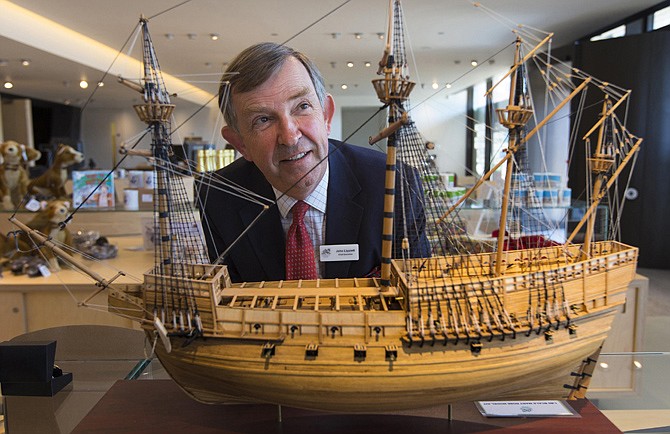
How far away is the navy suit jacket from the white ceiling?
6.16 ft

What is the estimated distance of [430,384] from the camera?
166 centimetres

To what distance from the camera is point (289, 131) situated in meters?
1.87

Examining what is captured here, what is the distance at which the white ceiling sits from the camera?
5.31 meters

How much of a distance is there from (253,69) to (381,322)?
1.00 metres

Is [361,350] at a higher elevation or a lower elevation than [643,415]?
higher

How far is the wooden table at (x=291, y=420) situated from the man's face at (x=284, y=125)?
0.81m

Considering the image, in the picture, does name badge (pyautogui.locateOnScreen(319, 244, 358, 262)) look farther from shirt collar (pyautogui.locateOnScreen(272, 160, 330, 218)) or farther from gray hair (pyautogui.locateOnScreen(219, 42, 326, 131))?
gray hair (pyautogui.locateOnScreen(219, 42, 326, 131))

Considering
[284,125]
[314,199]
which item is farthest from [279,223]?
[284,125]

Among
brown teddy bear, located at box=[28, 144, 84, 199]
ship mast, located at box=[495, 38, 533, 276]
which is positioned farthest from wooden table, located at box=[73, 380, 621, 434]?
brown teddy bear, located at box=[28, 144, 84, 199]

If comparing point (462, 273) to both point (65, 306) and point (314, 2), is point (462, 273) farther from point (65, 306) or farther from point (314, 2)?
point (314, 2)

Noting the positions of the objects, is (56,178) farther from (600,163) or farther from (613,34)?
(613,34)

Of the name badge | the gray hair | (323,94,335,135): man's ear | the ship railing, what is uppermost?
the gray hair

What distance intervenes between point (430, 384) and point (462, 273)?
485mm

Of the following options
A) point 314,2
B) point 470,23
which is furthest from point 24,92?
point 470,23
